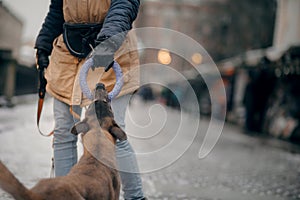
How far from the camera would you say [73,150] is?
4148 millimetres

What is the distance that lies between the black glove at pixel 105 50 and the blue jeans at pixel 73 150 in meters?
0.36

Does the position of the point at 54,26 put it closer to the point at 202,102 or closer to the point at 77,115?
the point at 77,115

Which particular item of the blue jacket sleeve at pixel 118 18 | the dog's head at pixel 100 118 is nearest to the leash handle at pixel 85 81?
the dog's head at pixel 100 118

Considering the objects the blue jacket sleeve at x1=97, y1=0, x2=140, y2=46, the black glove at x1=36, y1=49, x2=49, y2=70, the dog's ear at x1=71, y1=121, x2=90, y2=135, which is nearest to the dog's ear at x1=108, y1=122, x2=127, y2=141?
the dog's ear at x1=71, y1=121, x2=90, y2=135

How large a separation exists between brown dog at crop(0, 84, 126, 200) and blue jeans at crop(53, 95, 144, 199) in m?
0.25

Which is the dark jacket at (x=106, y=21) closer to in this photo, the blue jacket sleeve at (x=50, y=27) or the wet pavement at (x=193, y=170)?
the blue jacket sleeve at (x=50, y=27)

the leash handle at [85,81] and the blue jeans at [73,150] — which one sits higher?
the leash handle at [85,81]

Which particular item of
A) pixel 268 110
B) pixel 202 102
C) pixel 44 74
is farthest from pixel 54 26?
pixel 202 102

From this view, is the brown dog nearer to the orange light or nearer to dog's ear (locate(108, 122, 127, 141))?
dog's ear (locate(108, 122, 127, 141))

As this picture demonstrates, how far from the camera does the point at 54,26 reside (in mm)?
4301

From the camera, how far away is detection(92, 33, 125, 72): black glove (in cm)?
370

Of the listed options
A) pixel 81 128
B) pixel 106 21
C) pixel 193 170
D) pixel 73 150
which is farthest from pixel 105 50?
pixel 193 170

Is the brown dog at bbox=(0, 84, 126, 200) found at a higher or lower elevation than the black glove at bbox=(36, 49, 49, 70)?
lower

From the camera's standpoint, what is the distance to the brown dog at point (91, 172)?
9.21 feet
